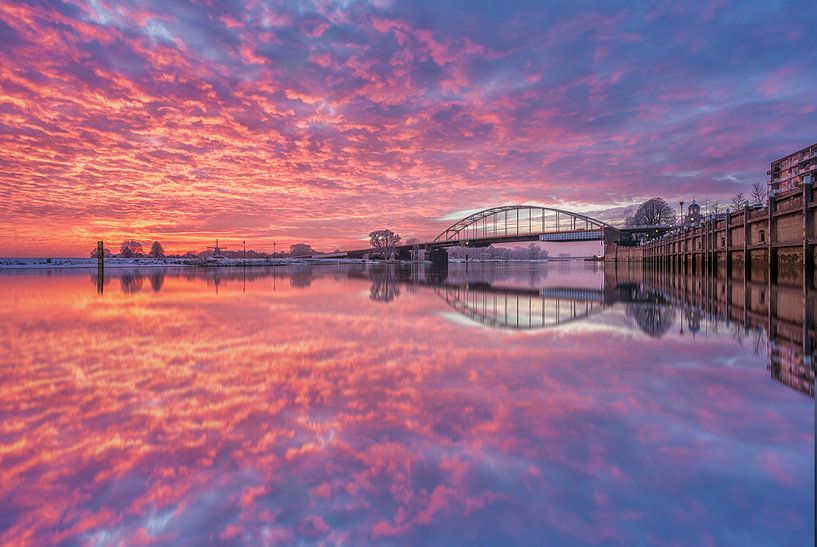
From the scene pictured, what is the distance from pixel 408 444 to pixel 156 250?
180874mm

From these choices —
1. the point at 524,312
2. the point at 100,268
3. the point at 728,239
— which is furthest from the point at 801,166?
the point at 100,268

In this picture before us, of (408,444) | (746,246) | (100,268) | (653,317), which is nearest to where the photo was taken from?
(408,444)

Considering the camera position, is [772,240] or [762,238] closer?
[772,240]

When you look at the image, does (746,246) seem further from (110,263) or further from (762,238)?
(110,263)

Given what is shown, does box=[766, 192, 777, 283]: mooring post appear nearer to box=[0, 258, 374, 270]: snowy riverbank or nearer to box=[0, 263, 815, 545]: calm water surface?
box=[0, 263, 815, 545]: calm water surface

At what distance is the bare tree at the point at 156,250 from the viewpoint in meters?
156

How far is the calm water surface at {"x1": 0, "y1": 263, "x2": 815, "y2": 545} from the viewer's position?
2785mm

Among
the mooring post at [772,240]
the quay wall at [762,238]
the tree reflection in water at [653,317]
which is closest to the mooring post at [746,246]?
the quay wall at [762,238]

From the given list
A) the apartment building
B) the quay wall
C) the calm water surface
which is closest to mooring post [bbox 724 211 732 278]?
the quay wall

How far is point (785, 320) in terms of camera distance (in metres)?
9.98

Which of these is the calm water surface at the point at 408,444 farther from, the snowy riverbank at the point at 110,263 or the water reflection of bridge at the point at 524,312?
the snowy riverbank at the point at 110,263

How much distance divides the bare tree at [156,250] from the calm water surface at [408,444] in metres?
172

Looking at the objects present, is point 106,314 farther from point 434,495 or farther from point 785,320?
point 785,320

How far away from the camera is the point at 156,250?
517 ft
